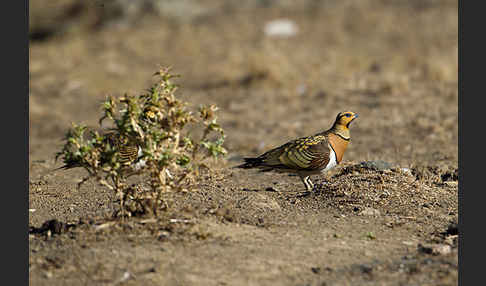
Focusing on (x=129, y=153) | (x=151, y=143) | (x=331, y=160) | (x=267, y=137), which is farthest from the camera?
(x=267, y=137)

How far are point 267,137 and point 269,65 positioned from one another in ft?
12.6

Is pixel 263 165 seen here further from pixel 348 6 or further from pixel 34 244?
pixel 348 6

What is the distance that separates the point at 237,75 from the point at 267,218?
888 cm

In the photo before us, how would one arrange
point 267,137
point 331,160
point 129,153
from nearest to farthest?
point 331,160, point 129,153, point 267,137

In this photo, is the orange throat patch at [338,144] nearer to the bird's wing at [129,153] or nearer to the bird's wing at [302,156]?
the bird's wing at [302,156]

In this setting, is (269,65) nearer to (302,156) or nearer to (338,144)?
(338,144)

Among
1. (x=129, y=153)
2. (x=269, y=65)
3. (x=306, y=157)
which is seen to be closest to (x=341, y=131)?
(x=306, y=157)

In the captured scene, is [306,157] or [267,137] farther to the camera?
[267,137]

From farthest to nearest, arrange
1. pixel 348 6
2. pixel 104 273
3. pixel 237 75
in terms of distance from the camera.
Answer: pixel 348 6, pixel 237 75, pixel 104 273

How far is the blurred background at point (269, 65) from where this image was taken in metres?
10.7

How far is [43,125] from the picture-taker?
11.9 meters

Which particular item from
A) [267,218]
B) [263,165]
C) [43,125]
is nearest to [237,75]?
[43,125]

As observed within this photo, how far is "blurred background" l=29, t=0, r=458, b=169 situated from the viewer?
35.0 feet

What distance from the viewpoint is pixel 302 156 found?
6336 mm
